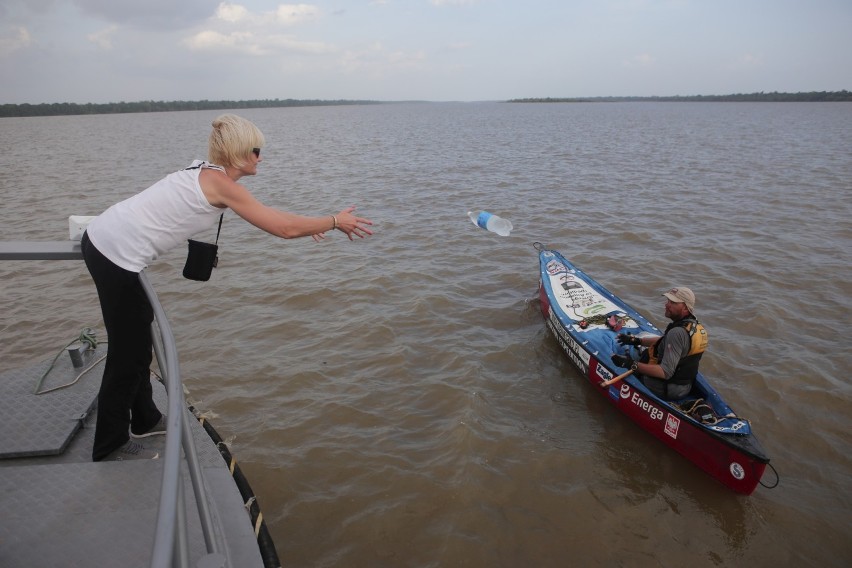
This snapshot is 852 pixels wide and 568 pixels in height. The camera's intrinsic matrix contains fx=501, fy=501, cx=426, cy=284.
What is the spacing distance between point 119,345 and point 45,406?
1.49 meters

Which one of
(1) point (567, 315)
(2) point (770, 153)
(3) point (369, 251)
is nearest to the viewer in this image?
(1) point (567, 315)

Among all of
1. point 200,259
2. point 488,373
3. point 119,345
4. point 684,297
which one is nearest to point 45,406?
point 119,345

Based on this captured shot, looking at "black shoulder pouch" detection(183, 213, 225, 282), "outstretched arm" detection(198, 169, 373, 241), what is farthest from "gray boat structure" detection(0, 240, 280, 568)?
"outstretched arm" detection(198, 169, 373, 241)

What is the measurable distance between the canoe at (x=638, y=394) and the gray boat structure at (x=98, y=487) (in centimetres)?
463

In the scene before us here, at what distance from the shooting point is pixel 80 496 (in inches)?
116

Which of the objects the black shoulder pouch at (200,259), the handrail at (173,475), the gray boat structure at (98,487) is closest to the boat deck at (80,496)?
the gray boat structure at (98,487)

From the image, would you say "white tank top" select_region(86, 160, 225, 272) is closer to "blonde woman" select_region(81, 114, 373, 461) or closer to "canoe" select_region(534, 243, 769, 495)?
"blonde woman" select_region(81, 114, 373, 461)

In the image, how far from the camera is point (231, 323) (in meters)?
8.72

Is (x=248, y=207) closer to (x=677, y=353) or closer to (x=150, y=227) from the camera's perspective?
(x=150, y=227)

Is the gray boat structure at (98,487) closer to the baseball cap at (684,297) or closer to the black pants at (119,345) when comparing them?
the black pants at (119,345)

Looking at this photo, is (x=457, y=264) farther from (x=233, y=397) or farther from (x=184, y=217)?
(x=184, y=217)

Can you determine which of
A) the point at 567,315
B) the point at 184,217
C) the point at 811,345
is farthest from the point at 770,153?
the point at 184,217

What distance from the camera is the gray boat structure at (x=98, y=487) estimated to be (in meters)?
2.11

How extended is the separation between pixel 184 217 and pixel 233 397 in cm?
445
